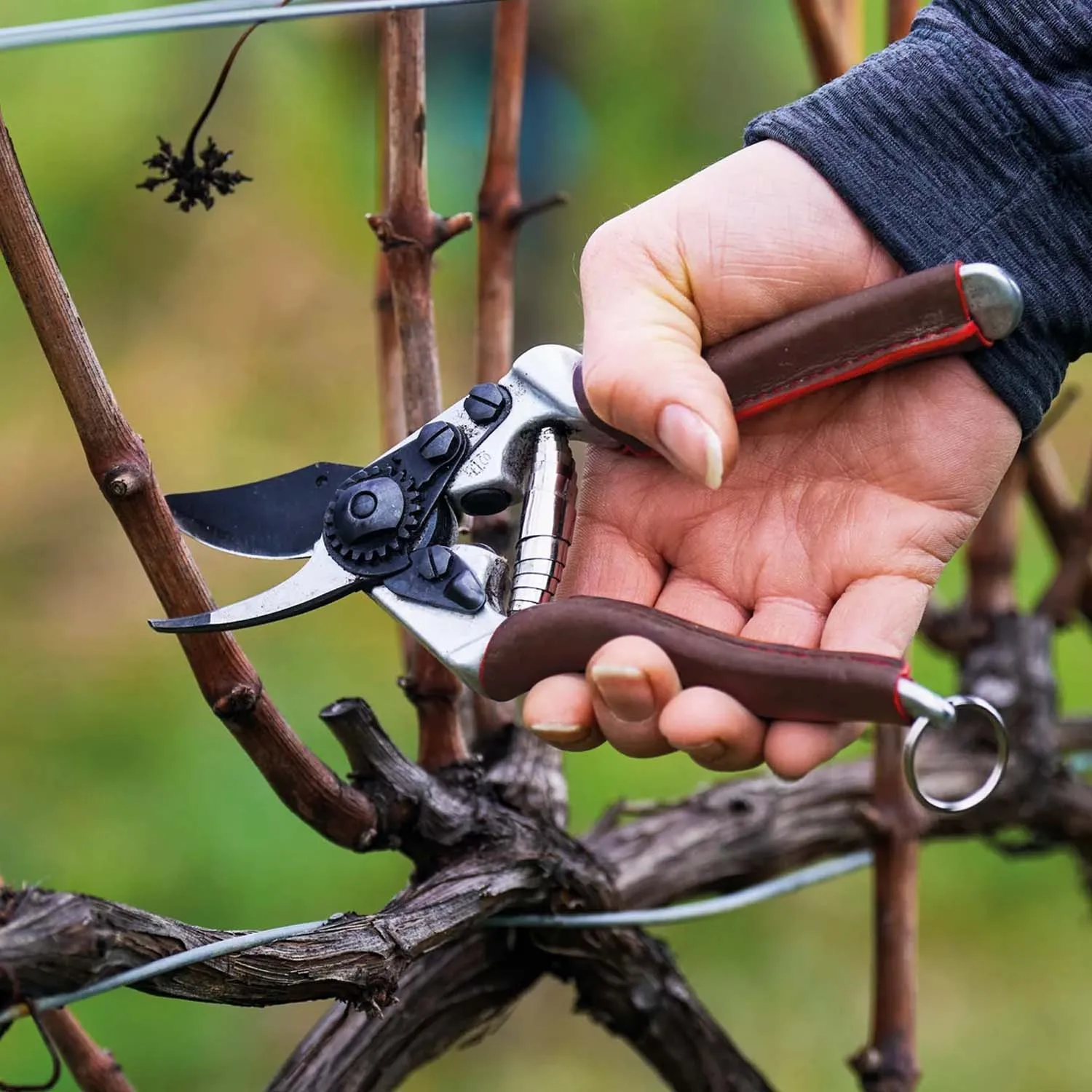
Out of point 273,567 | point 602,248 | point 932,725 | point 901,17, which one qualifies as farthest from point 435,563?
point 273,567

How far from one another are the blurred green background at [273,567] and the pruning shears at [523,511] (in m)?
1.63

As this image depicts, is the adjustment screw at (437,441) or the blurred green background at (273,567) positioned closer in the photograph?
the adjustment screw at (437,441)

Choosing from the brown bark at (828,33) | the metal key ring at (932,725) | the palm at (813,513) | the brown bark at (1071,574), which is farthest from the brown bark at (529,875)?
the brown bark at (828,33)

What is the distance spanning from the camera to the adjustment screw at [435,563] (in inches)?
46.0

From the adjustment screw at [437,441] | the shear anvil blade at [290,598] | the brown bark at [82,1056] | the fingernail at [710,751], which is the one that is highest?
the adjustment screw at [437,441]

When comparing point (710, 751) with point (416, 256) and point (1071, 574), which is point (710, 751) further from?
point (1071, 574)

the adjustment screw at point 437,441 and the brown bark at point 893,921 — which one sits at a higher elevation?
the adjustment screw at point 437,441

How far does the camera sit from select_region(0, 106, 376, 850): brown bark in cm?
98

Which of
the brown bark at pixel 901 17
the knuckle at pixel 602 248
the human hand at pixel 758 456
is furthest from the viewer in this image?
the brown bark at pixel 901 17

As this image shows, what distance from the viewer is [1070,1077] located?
2729 millimetres

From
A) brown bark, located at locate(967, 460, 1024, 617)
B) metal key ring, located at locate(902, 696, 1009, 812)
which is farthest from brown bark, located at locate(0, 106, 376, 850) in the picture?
brown bark, located at locate(967, 460, 1024, 617)

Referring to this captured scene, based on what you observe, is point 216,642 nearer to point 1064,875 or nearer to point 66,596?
point 66,596

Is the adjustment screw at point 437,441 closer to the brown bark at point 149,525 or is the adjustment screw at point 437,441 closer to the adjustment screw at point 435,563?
the adjustment screw at point 435,563

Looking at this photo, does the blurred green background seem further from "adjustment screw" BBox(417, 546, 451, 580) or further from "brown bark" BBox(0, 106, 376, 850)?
"adjustment screw" BBox(417, 546, 451, 580)
